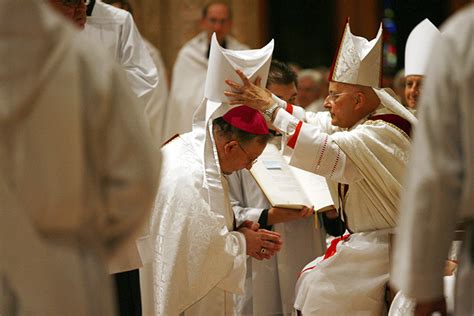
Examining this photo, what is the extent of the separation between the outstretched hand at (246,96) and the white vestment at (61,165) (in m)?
2.10

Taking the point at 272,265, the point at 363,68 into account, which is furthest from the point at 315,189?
the point at 363,68

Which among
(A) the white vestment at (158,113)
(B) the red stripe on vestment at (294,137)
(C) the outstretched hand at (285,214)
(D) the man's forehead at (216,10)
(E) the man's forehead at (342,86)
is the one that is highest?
(D) the man's forehead at (216,10)

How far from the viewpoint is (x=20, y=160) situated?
247cm

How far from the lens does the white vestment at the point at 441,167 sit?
266 centimetres

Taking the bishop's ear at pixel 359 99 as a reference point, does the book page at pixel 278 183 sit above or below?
below

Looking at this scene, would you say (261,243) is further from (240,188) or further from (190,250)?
(240,188)

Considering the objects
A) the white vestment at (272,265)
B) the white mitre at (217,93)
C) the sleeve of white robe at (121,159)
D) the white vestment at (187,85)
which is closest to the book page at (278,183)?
the white vestment at (272,265)

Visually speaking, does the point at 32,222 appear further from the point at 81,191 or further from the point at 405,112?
the point at 405,112

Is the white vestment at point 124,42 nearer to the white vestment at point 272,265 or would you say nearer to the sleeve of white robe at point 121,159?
the white vestment at point 272,265

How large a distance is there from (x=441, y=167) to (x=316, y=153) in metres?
1.94

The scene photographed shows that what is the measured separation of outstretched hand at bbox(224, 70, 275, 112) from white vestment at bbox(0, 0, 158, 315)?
2099 mm

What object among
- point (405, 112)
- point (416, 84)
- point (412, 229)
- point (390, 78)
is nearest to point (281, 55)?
point (390, 78)

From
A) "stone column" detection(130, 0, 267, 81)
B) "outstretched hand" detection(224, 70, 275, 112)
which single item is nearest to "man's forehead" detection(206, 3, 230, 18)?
"stone column" detection(130, 0, 267, 81)

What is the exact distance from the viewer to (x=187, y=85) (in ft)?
29.6
